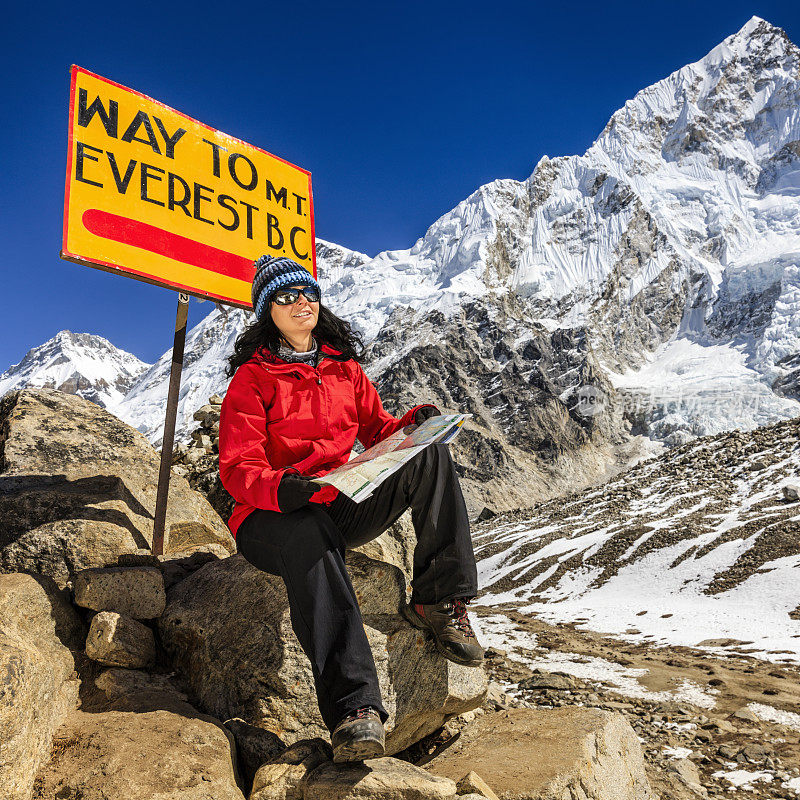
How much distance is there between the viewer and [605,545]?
20.6 meters

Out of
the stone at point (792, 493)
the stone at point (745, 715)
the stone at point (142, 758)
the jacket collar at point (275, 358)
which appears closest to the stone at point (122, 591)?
the stone at point (142, 758)

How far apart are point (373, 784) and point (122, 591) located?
2.07 metres

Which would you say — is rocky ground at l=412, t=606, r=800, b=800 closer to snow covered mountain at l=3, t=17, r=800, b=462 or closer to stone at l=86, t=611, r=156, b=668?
stone at l=86, t=611, r=156, b=668

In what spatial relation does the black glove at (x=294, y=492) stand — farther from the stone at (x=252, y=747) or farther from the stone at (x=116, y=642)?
the stone at (x=116, y=642)

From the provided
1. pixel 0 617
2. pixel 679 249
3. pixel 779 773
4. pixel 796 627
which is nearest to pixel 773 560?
pixel 796 627

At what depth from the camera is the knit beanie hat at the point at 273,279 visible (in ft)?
12.5

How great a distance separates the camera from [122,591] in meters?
3.54

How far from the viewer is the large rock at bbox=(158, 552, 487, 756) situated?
3.05m

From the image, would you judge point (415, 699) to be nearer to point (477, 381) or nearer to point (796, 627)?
point (796, 627)

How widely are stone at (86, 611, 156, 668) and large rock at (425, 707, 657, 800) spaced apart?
71.8 inches

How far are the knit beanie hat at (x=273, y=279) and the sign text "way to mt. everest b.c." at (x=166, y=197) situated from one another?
4.49 ft

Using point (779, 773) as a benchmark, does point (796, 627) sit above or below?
below

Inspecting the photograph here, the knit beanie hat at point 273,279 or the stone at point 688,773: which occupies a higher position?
the knit beanie hat at point 273,279

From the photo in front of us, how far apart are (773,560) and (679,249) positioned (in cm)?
12804
